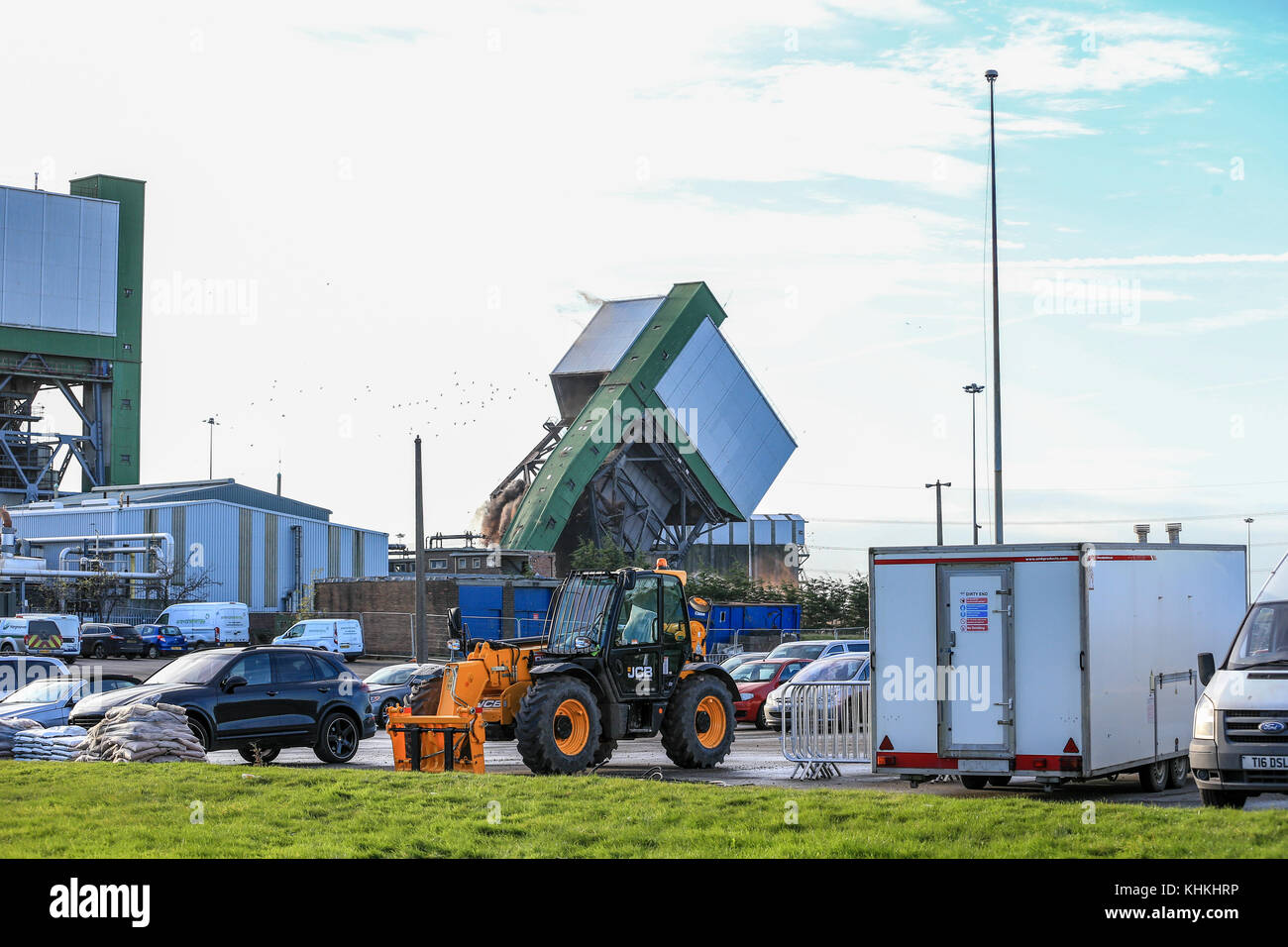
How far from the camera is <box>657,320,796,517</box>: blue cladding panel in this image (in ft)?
205

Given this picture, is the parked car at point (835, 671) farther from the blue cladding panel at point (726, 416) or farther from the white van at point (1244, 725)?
the blue cladding panel at point (726, 416)

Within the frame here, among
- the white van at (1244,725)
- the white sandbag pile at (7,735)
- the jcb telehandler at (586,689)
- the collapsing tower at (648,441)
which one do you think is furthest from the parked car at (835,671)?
the collapsing tower at (648,441)

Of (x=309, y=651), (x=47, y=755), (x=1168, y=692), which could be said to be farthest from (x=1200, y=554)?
(x=47, y=755)

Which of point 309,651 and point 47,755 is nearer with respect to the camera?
point 47,755

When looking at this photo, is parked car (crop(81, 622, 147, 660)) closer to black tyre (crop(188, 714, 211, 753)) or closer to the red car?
the red car

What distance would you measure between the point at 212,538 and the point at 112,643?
14682 millimetres

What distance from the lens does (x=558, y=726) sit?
17.4 metres

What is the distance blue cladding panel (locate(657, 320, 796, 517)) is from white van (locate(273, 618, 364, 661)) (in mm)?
17007

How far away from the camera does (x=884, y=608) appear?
15.1m

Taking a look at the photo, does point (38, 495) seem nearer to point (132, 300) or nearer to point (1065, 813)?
point (132, 300)

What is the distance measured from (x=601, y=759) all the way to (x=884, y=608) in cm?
475

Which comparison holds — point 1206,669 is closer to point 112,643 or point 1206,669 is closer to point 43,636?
point 43,636

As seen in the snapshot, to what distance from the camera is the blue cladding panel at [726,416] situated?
6262 centimetres

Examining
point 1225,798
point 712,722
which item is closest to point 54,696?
point 712,722
